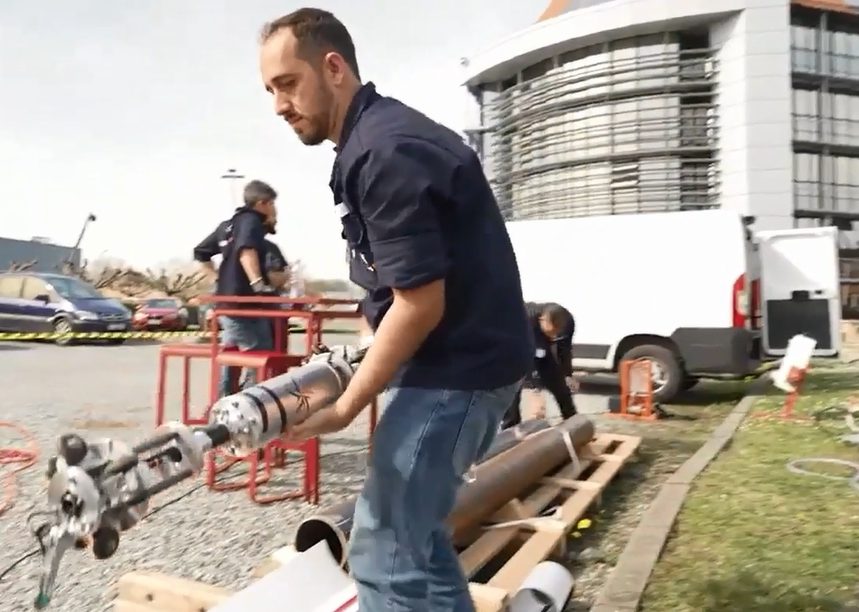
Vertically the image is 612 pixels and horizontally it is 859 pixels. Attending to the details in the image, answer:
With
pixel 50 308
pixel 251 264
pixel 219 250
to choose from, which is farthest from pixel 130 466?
pixel 50 308

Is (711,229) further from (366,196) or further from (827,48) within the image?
(827,48)

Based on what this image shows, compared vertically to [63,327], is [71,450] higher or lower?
lower

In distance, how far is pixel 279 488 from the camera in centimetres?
493

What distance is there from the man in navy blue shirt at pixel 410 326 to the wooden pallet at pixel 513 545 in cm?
100

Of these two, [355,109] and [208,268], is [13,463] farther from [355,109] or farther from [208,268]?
[355,109]

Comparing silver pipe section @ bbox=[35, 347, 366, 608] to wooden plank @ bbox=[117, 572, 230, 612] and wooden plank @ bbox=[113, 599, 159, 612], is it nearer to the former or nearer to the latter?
wooden plank @ bbox=[117, 572, 230, 612]

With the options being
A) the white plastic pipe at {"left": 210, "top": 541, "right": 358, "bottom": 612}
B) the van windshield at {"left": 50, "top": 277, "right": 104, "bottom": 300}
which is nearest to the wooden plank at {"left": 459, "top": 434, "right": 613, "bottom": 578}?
the white plastic pipe at {"left": 210, "top": 541, "right": 358, "bottom": 612}

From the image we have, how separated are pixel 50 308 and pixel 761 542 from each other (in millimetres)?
17556

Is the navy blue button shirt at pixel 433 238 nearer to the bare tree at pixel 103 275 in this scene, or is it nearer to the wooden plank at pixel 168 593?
the wooden plank at pixel 168 593

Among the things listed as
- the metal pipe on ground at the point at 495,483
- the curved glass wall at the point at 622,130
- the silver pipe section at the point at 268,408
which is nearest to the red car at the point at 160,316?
the curved glass wall at the point at 622,130

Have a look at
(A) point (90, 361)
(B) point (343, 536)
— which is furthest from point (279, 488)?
(A) point (90, 361)

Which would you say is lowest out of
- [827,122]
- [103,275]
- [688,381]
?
[688,381]

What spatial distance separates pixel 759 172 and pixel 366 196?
3340 cm

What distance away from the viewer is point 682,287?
8.98 metres
